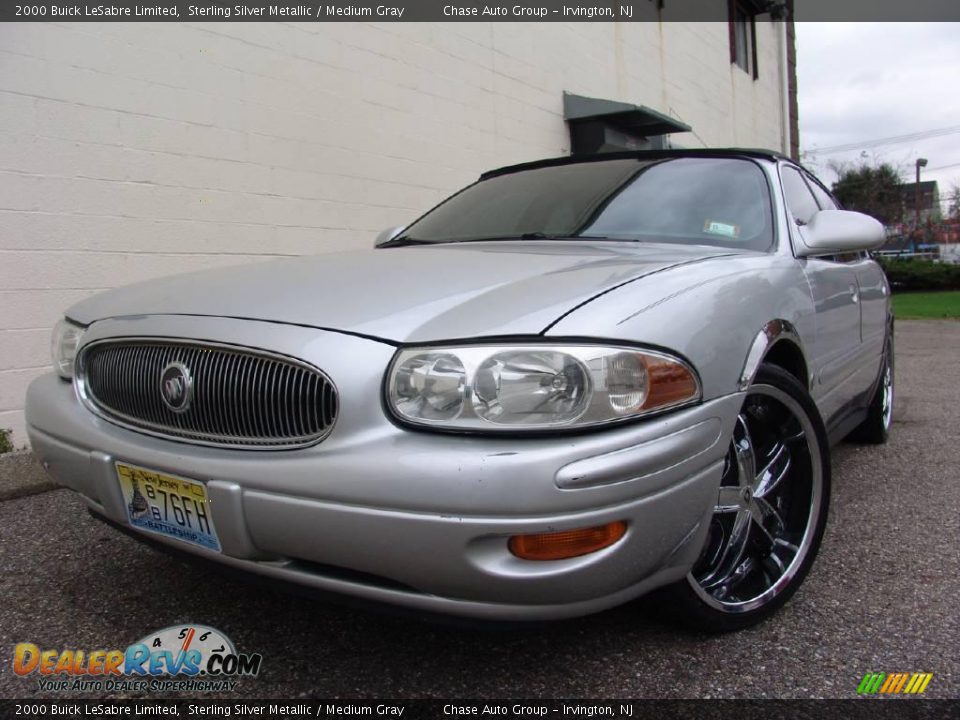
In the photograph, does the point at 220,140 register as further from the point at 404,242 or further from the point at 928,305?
the point at 928,305

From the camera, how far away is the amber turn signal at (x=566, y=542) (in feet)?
5.07

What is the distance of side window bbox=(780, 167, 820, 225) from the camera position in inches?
122

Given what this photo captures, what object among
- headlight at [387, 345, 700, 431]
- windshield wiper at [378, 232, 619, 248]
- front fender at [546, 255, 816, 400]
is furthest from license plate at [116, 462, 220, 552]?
windshield wiper at [378, 232, 619, 248]

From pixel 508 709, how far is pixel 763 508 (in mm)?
941

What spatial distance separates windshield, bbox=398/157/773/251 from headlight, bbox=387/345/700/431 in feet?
3.67

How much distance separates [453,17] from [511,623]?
238 inches

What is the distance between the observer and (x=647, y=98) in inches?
401

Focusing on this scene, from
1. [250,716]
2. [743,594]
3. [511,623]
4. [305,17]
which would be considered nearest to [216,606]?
[250,716]

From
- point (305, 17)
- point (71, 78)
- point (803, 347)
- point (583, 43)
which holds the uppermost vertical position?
point (583, 43)

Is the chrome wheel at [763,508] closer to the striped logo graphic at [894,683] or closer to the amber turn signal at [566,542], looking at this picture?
the striped logo graphic at [894,683]

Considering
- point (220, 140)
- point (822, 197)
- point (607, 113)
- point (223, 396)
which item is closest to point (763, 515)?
point (223, 396)

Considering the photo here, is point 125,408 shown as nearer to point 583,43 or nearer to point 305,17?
point 305,17

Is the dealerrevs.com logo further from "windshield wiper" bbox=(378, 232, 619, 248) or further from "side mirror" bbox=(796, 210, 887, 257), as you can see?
"side mirror" bbox=(796, 210, 887, 257)

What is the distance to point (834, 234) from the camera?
276cm
